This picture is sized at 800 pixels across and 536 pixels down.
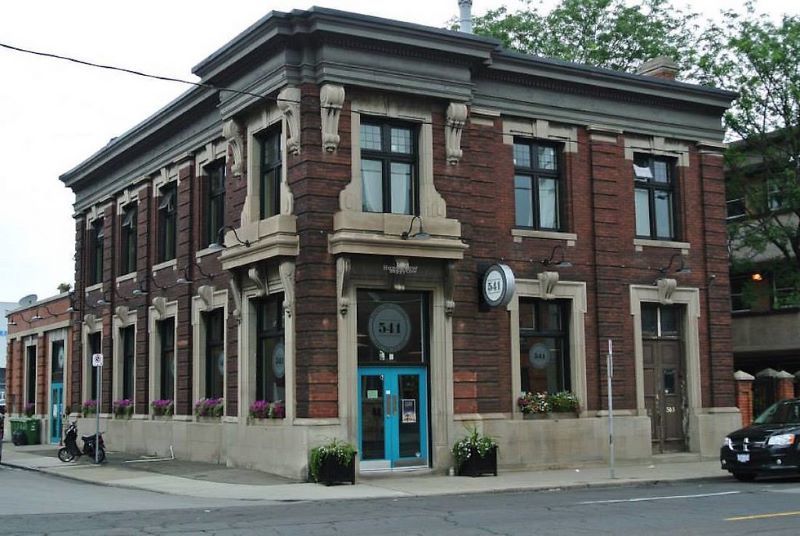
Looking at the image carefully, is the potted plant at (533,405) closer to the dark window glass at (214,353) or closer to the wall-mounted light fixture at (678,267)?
the wall-mounted light fixture at (678,267)

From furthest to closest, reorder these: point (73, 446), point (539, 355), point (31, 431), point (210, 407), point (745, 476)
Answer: point (31, 431) < point (73, 446) < point (210, 407) < point (539, 355) < point (745, 476)

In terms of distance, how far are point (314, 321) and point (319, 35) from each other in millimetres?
5952

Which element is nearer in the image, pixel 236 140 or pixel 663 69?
pixel 236 140

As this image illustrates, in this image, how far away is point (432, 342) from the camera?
2219 centimetres

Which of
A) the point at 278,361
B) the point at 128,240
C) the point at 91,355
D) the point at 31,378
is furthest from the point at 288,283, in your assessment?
the point at 31,378

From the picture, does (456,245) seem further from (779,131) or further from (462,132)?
(779,131)

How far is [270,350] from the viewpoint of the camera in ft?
74.9

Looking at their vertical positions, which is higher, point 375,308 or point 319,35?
point 319,35

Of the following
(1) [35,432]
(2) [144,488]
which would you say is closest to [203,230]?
(2) [144,488]

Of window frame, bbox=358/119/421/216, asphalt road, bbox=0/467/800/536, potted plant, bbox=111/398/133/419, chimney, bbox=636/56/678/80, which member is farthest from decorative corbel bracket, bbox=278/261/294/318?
chimney, bbox=636/56/678/80

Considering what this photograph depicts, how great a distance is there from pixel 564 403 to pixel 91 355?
17959 mm

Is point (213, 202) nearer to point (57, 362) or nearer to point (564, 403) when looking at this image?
point (564, 403)

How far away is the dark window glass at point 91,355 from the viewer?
3419 centimetres

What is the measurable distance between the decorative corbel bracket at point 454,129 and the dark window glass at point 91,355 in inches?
658
